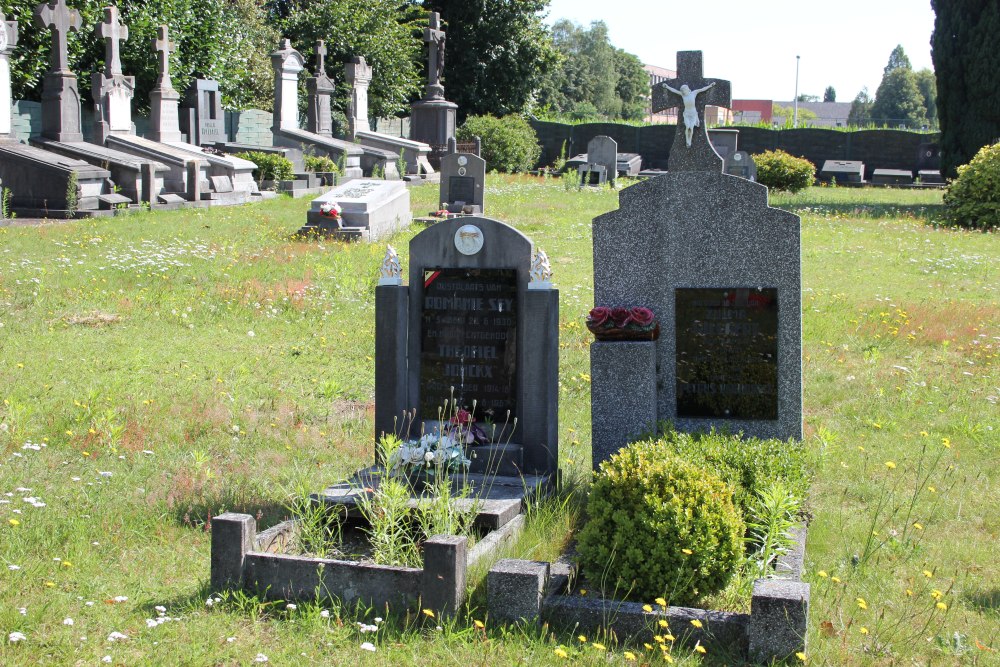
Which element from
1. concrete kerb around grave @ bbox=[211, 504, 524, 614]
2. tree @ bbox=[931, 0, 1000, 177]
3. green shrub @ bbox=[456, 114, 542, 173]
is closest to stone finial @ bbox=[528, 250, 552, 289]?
concrete kerb around grave @ bbox=[211, 504, 524, 614]

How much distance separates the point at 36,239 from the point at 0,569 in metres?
11.1

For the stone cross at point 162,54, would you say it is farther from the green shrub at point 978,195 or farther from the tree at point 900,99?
the tree at point 900,99

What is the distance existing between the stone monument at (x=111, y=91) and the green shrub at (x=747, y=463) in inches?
797

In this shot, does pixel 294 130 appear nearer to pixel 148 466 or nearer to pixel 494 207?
pixel 494 207

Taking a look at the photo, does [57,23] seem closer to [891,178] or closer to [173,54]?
[173,54]

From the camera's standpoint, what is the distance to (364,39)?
40250 mm

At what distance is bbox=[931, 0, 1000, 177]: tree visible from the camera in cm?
2728

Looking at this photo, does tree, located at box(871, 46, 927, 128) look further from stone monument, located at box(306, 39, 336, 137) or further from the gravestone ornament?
the gravestone ornament

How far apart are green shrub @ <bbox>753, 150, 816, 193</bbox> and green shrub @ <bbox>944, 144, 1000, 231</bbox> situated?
748cm

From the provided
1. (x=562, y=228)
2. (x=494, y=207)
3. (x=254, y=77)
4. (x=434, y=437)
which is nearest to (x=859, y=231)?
(x=562, y=228)

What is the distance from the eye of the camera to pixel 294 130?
2997 cm

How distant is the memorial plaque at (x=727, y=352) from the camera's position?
Answer: 6531 mm

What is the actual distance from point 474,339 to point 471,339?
18 mm

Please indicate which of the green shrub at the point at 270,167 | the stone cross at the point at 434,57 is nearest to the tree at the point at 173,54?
the green shrub at the point at 270,167
